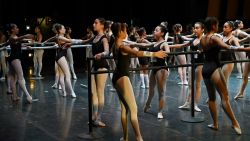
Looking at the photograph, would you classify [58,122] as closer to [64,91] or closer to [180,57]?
[64,91]

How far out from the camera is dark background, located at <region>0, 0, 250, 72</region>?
19.0 meters

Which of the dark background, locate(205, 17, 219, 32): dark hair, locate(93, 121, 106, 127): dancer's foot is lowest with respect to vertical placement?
locate(93, 121, 106, 127): dancer's foot

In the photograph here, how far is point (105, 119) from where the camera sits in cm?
719

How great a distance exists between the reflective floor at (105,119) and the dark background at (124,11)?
935cm

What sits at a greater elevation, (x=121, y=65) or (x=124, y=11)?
(x=124, y=11)

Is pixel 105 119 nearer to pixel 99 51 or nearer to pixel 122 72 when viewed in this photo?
pixel 99 51

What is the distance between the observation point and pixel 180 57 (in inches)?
395

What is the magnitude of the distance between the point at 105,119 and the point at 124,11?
43.2 ft

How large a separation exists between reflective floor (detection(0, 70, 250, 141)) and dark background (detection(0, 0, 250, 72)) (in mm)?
9354

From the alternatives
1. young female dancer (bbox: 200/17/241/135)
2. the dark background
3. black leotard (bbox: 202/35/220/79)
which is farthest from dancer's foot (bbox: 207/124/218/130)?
the dark background

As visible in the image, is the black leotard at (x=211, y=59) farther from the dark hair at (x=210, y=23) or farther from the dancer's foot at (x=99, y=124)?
the dancer's foot at (x=99, y=124)

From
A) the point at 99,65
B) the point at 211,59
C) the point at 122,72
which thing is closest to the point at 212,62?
the point at 211,59

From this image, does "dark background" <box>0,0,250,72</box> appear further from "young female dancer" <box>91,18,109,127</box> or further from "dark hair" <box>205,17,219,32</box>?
"dark hair" <box>205,17,219,32</box>

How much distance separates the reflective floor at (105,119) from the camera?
6107 millimetres
